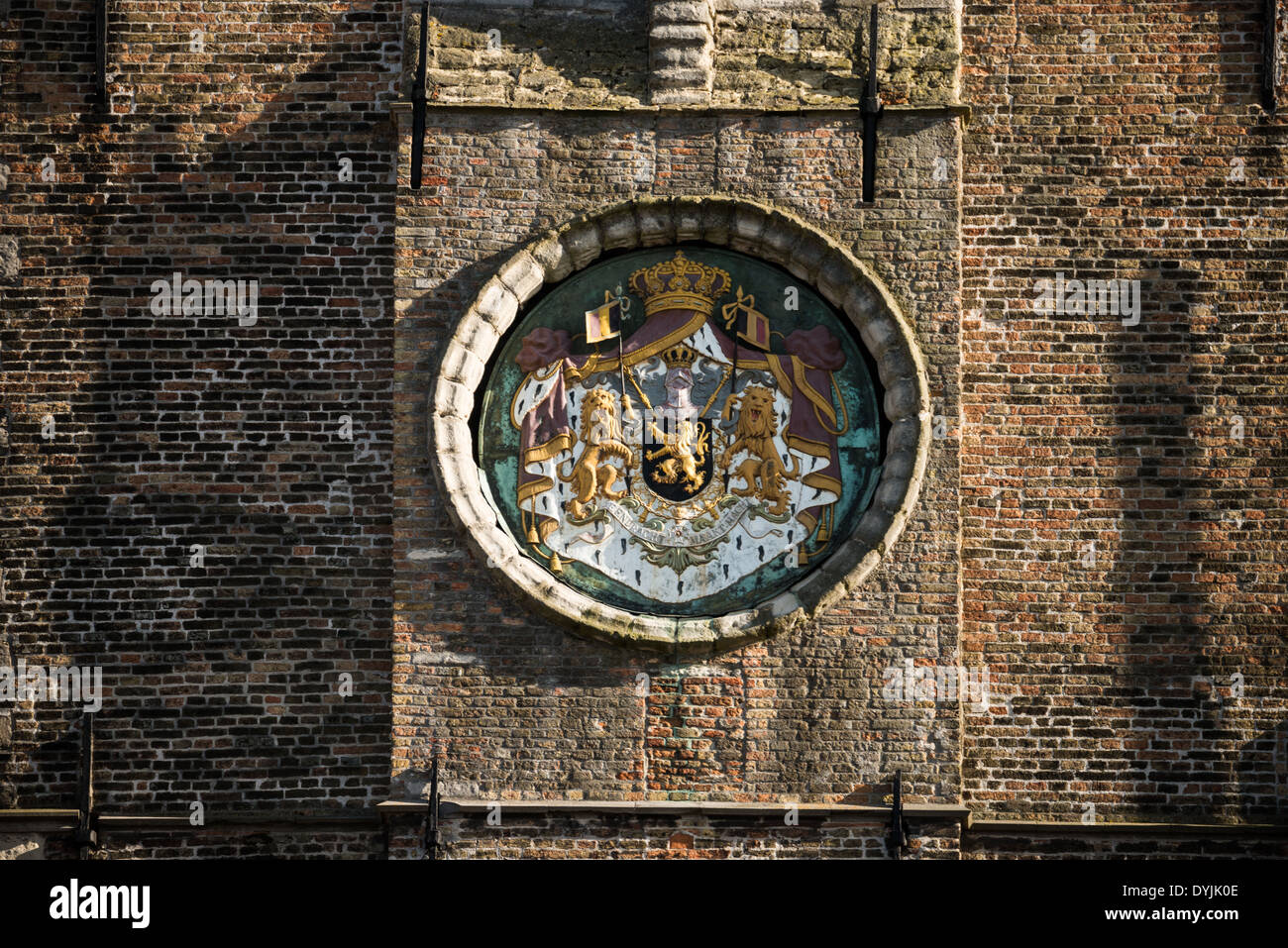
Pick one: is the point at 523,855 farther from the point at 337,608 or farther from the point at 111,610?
the point at 111,610

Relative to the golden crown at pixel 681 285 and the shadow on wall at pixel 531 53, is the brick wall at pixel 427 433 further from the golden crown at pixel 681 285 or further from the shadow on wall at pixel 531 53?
the golden crown at pixel 681 285

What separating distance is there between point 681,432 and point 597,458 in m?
0.52

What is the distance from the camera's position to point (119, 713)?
11312 millimetres

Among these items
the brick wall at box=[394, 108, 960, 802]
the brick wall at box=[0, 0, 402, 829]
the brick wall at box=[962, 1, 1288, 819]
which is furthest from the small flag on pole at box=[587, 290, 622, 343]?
the brick wall at box=[962, 1, 1288, 819]

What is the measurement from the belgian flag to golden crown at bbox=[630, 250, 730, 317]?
19 centimetres

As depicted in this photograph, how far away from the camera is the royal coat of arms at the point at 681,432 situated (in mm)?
11336

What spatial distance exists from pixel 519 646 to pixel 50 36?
15.9ft

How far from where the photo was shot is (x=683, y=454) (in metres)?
11.4

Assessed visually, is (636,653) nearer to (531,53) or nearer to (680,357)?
(680,357)

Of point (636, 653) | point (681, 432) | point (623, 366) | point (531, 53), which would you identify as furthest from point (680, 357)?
point (531, 53)

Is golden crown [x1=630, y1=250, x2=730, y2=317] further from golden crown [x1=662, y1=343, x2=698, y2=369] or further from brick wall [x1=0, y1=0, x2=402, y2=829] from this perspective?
brick wall [x1=0, y1=0, x2=402, y2=829]

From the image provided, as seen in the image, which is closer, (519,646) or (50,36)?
(519,646)

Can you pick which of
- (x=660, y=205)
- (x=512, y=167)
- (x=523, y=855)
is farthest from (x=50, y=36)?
(x=523, y=855)

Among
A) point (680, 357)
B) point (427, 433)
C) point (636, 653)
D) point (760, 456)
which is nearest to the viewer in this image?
point (636, 653)
